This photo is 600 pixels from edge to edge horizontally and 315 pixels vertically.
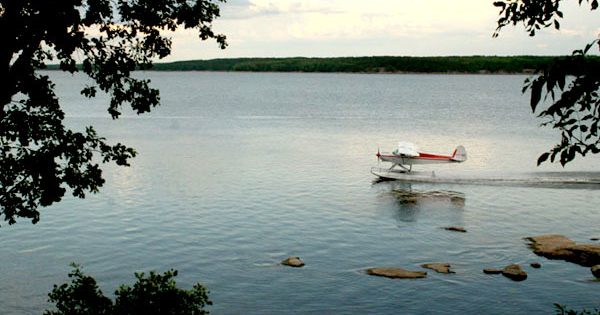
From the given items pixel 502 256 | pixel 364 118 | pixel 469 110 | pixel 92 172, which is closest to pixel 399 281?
pixel 502 256

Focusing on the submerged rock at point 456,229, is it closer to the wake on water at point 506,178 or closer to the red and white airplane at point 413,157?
the wake on water at point 506,178

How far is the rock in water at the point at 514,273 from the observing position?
31609 millimetres

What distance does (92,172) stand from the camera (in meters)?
16.9

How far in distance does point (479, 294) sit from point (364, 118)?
342 feet

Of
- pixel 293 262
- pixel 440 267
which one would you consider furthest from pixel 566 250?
pixel 293 262

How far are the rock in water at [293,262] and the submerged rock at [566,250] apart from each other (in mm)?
13338

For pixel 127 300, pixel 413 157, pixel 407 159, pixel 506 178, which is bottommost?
pixel 506 178

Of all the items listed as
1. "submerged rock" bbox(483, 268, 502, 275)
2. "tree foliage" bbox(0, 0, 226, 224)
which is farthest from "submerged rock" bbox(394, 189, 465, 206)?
"tree foliage" bbox(0, 0, 226, 224)

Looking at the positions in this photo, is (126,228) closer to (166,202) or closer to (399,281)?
(166,202)

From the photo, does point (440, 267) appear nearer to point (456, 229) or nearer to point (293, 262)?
point (293, 262)

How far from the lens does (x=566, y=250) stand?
35406mm

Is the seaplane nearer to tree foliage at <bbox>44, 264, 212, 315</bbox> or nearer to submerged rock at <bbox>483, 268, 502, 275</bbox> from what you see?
submerged rock at <bbox>483, 268, 502, 275</bbox>

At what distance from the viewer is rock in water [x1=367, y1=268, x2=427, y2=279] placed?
1246 inches

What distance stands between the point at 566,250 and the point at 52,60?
2890 cm
